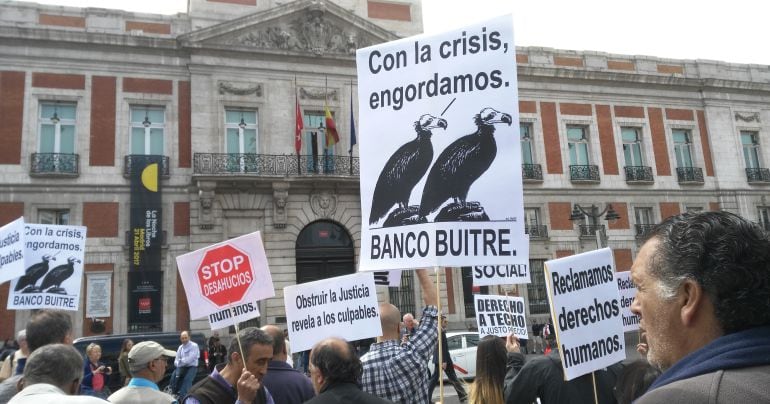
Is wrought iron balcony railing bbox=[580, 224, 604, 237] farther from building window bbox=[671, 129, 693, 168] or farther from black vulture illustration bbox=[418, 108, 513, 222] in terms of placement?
black vulture illustration bbox=[418, 108, 513, 222]

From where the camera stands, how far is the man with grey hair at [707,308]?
4.75 ft

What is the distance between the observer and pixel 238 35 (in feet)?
77.5

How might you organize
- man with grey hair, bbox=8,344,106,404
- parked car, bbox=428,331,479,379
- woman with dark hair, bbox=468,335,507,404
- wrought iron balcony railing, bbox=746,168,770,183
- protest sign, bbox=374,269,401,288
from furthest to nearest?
wrought iron balcony railing, bbox=746,168,770,183, parked car, bbox=428,331,479,379, protest sign, bbox=374,269,401,288, woman with dark hair, bbox=468,335,507,404, man with grey hair, bbox=8,344,106,404

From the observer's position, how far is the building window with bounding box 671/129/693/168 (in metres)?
29.7

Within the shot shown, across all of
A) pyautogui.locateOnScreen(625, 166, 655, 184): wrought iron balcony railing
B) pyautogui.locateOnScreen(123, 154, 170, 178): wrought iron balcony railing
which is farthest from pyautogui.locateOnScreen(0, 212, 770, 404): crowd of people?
pyautogui.locateOnScreen(625, 166, 655, 184): wrought iron balcony railing

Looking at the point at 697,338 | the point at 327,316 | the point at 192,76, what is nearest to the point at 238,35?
the point at 192,76

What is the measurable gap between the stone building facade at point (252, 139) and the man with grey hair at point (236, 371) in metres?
17.8

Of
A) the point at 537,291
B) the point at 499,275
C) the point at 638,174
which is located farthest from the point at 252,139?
the point at 638,174

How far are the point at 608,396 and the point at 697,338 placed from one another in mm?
3970

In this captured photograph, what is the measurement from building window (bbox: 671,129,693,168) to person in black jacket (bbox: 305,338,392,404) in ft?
98.5

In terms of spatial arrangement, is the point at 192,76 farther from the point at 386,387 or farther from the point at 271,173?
the point at 386,387

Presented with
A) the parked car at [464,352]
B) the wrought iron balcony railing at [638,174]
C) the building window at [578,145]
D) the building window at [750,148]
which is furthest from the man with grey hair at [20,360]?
the building window at [750,148]

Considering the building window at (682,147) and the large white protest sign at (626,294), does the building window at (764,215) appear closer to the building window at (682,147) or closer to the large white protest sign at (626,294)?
the building window at (682,147)

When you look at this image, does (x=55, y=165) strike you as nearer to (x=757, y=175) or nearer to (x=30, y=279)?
(x=30, y=279)
